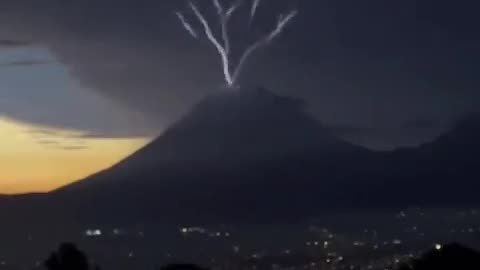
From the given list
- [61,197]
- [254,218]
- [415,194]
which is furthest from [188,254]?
[415,194]

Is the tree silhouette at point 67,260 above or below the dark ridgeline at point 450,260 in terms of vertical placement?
above

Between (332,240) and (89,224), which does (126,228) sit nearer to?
(89,224)

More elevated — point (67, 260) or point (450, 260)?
Answer: point (67, 260)

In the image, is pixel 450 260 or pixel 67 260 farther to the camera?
pixel 67 260

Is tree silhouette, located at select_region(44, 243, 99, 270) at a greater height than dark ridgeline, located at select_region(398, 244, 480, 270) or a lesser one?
greater
